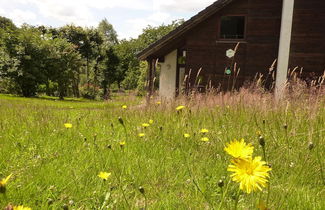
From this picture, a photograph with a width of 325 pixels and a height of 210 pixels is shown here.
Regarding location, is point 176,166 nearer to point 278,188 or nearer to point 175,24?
point 278,188

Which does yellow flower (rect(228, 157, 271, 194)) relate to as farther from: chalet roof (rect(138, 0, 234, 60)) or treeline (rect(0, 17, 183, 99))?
chalet roof (rect(138, 0, 234, 60))

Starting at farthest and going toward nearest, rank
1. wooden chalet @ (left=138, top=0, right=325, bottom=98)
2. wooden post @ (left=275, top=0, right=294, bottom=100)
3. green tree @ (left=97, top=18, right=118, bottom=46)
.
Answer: green tree @ (left=97, top=18, right=118, bottom=46)
wooden chalet @ (left=138, top=0, right=325, bottom=98)
wooden post @ (left=275, top=0, right=294, bottom=100)

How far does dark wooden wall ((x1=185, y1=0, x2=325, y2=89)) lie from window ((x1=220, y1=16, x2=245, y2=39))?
60 centimetres

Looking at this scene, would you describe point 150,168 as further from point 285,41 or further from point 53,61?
point 53,61

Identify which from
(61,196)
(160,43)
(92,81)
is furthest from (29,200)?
(92,81)

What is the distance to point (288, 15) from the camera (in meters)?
11.0

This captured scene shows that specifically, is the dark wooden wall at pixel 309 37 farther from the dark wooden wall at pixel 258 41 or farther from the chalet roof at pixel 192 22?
the chalet roof at pixel 192 22

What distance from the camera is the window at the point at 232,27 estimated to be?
12.8 m

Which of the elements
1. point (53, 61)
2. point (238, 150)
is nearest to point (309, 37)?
point (238, 150)

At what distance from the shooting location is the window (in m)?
12.8

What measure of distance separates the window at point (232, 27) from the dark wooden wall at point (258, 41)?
0.60 meters

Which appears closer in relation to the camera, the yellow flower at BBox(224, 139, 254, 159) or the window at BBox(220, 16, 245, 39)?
the yellow flower at BBox(224, 139, 254, 159)

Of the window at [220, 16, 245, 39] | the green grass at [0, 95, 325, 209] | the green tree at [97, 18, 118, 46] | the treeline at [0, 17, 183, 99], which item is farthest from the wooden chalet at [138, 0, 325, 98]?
the green tree at [97, 18, 118, 46]

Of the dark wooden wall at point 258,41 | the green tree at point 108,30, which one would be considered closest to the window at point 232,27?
the dark wooden wall at point 258,41
